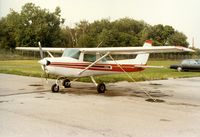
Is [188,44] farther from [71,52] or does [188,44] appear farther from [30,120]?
[30,120]

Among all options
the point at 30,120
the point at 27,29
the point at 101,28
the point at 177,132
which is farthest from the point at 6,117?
the point at 101,28

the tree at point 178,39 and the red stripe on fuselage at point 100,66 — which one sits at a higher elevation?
the tree at point 178,39

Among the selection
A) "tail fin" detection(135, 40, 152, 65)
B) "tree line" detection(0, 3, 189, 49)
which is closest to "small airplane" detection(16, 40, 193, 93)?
"tail fin" detection(135, 40, 152, 65)

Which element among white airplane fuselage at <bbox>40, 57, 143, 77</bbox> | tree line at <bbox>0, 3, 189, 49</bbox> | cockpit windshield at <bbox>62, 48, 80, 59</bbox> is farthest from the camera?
tree line at <bbox>0, 3, 189, 49</bbox>

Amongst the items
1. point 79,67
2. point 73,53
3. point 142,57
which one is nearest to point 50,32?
point 142,57

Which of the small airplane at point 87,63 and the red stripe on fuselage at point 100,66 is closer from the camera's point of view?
the small airplane at point 87,63

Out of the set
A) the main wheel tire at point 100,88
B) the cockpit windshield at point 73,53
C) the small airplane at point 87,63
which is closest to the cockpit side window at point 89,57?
the small airplane at point 87,63

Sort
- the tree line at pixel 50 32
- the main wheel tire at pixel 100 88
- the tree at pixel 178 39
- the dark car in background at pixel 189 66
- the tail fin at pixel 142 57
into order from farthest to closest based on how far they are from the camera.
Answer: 1. the tree at pixel 178 39
2. the tree line at pixel 50 32
3. the dark car in background at pixel 189 66
4. the tail fin at pixel 142 57
5. the main wheel tire at pixel 100 88

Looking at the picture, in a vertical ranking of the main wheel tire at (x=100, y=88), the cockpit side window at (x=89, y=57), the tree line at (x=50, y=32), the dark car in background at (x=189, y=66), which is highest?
the tree line at (x=50, y=32)

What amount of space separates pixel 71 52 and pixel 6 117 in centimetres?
622

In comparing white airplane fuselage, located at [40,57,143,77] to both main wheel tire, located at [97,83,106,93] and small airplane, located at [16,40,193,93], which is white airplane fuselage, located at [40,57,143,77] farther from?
main wheel tire, located at [97,83,106,93]

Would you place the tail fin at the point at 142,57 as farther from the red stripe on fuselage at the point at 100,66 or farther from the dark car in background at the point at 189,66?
the dark car in background at the point at 189,66

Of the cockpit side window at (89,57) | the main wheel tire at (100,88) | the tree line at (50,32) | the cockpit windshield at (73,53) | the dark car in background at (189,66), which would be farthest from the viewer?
the tree line at (50,32)

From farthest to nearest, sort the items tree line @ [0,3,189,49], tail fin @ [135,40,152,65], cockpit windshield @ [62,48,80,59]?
tree line @ [0,3,189,49]
tail fin @ [135,40,152,65]
cockpit windshield @ [62,48,80,59]
